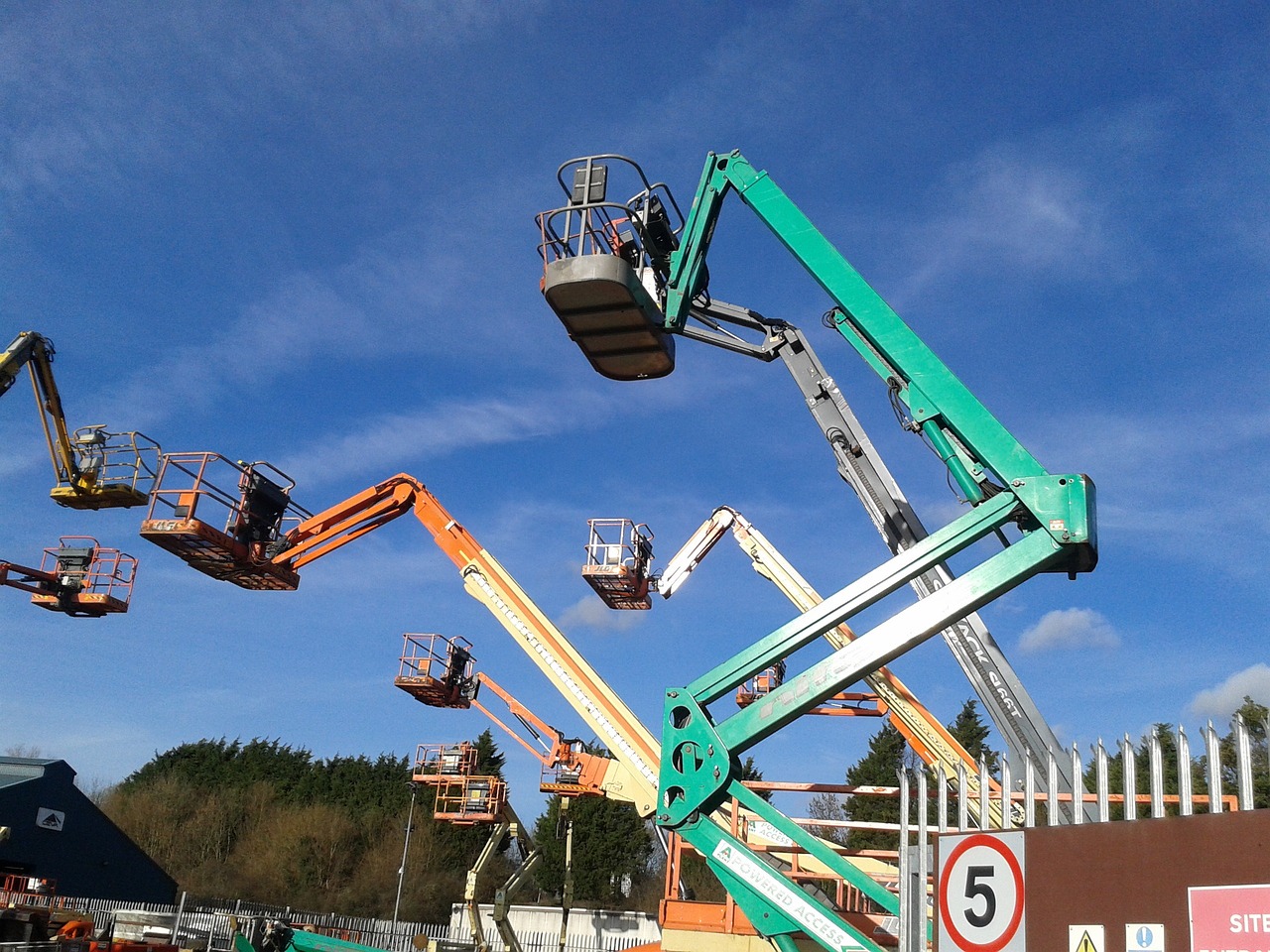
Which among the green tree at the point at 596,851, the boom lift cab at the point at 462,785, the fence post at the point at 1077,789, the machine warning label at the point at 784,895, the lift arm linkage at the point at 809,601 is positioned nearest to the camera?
the fence post at the point at 1077,789

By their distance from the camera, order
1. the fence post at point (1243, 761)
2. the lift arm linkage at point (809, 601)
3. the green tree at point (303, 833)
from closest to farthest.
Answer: the fence post at point (1243, 761), the lift arm linkage at point (809, 601), the green tree at point (303, 833)

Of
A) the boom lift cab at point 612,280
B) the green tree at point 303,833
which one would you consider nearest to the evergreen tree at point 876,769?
the green tree at point 303,833

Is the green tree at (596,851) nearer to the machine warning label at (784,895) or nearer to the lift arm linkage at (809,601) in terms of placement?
the lift arm linkage at (809,601)

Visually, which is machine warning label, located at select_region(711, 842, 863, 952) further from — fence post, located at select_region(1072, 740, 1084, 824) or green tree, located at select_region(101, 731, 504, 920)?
green tree, located at select_region(101, 731, 504, 920)

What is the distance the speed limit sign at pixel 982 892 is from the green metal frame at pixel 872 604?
69 centimetres

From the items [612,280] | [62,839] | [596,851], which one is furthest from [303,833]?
[612,280]

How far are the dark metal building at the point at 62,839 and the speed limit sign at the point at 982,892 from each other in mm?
32705

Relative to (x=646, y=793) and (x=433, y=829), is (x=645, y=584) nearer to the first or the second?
(x=646, y=793)

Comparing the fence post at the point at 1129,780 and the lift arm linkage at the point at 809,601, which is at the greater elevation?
the lift arm linkage at the point at 809,601

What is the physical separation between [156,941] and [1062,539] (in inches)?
1063

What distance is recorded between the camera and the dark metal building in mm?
33062

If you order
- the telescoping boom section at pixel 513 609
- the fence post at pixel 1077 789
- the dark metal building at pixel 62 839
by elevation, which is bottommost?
the dark metal building at pixel 62 839

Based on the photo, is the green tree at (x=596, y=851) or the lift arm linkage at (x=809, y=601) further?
the green tree at (x=596, y=851)

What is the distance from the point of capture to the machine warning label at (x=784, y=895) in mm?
8031
